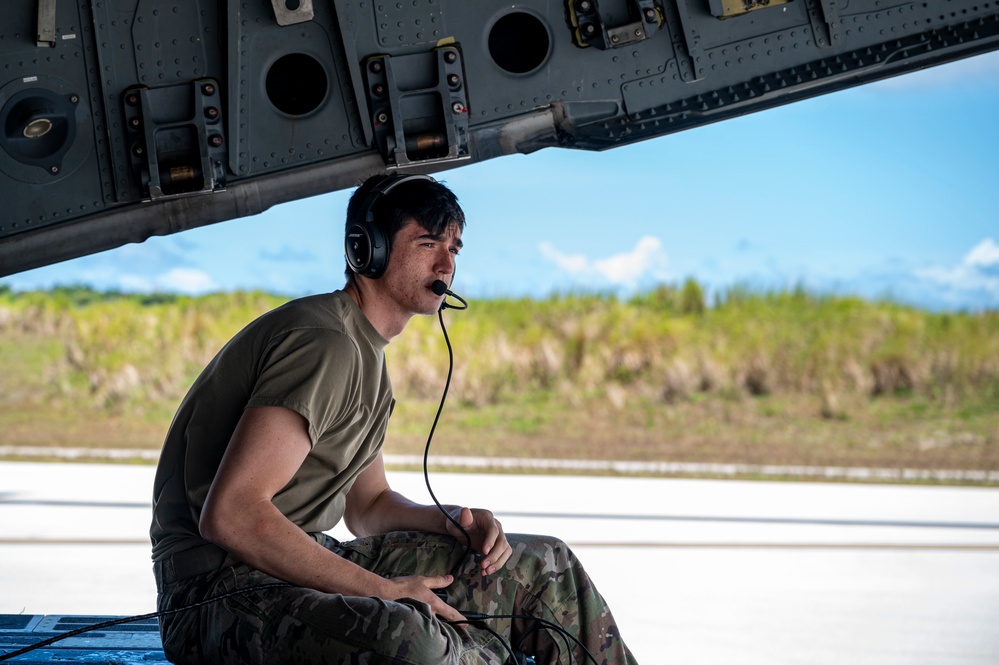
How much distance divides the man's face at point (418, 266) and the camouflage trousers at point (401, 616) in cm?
51

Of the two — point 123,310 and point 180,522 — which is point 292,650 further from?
point 123,310

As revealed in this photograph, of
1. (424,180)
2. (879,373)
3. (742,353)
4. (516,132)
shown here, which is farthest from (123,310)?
(424,180)

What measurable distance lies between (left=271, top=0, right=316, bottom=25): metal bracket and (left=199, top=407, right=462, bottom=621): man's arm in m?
1.73

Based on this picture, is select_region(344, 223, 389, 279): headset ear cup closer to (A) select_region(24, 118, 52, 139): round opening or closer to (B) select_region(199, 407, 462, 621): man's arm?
(B) select_region(199, 407, 462, 621): man's arm

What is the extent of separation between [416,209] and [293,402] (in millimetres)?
579

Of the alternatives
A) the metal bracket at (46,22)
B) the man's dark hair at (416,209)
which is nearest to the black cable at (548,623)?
the man's dark hair at (416,209)

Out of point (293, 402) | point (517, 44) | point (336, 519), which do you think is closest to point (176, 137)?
point (517, 44)

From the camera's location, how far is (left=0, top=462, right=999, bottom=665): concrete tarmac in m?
3.85

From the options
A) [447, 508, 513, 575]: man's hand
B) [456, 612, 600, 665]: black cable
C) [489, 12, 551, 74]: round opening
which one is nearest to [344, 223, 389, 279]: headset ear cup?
[447, 508, 513, 575]: man's hand

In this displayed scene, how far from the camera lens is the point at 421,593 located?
196 cm

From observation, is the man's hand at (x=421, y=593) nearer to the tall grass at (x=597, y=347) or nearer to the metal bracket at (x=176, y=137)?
the metal bracket at (x=176, y=137)

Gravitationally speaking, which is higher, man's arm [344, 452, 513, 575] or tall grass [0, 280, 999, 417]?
tall grass [0, 280, 999, 417]

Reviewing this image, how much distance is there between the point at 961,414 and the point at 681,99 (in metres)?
8.85

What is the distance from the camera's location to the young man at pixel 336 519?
183cm
